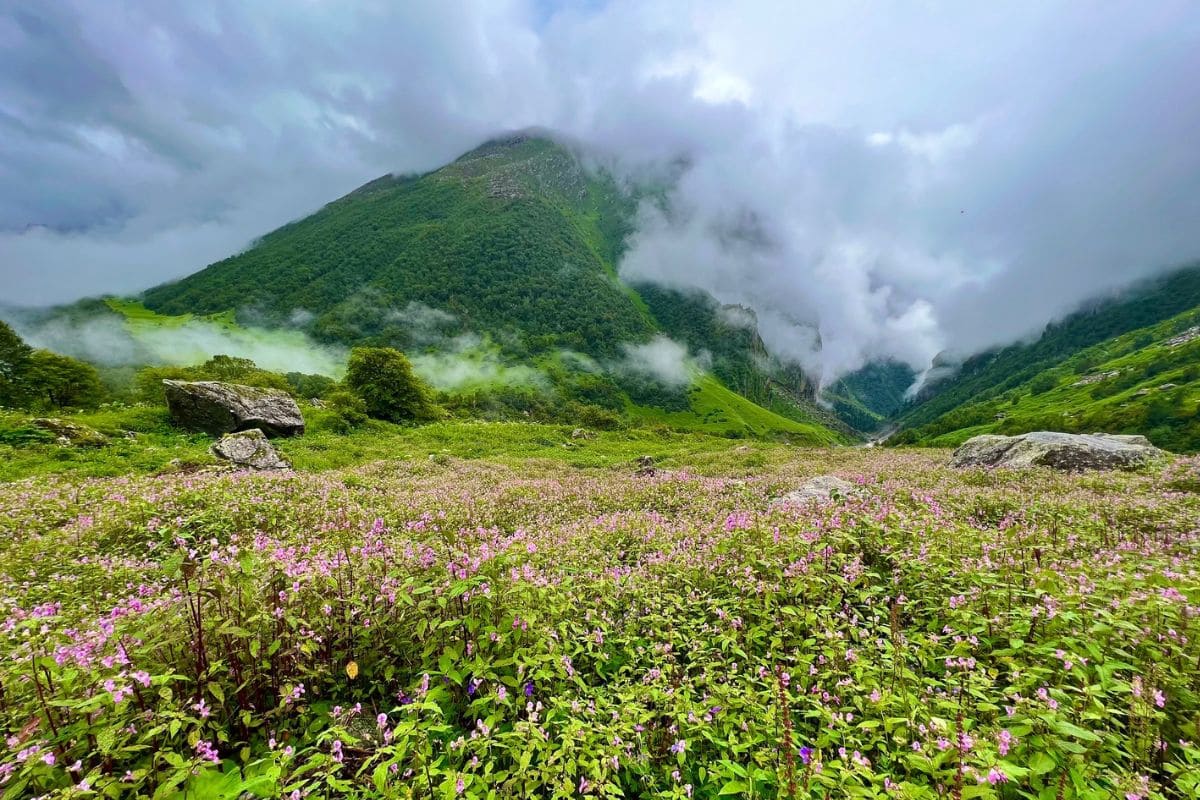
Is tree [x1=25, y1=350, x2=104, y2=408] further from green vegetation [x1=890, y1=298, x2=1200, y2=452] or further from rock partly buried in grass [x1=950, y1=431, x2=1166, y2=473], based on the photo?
green vegetation [x1=890, y1=298, x2=1200, y2=452]

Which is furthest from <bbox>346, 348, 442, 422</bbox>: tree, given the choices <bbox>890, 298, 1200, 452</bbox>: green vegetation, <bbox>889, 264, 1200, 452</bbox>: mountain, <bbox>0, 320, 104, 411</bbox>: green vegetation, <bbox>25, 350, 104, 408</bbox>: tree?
<bbox>889, 264, 1200, 452</bbox>: mountain

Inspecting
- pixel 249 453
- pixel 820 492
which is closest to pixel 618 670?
pixel 820 492

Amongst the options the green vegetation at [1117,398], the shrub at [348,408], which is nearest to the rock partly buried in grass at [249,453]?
the shrub at [348,408]

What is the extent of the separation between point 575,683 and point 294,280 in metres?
231

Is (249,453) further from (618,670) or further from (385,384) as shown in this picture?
(385,384)

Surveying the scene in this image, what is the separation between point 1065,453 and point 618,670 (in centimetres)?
2616

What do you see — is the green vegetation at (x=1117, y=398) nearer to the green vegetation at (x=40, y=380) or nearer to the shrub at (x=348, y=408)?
the shrub at (x=348, y=408)

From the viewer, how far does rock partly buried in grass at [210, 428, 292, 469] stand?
2122 centimetres

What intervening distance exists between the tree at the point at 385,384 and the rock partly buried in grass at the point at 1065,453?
49626mm

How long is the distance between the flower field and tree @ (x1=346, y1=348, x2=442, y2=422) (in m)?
43.3

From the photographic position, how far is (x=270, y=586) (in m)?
4.73

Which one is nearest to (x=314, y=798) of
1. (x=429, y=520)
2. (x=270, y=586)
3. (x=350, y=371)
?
(x=270, y=586)

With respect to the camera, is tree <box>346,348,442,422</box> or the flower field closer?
the flower field

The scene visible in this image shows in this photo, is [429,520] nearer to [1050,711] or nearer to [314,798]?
[314,798]
